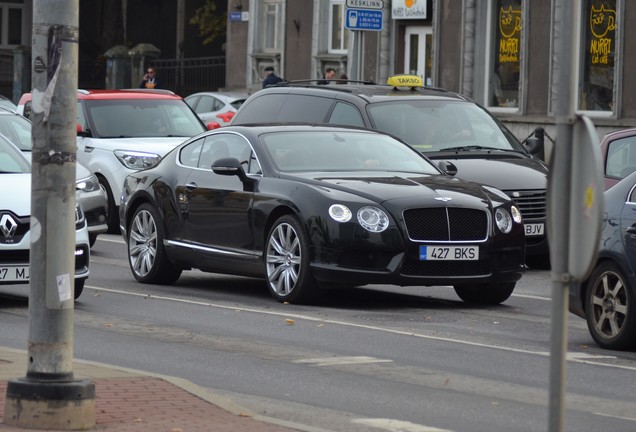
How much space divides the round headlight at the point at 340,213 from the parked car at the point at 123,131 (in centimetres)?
796

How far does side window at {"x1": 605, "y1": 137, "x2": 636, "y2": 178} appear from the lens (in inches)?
631

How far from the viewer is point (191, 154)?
15.5 meters

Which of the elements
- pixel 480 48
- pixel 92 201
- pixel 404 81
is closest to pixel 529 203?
pixel 404 81

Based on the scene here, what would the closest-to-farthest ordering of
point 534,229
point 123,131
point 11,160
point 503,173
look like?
point 11,160 → point 534,229 → point 503,173 → point 123,131

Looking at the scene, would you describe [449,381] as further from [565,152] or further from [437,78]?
[437,78]

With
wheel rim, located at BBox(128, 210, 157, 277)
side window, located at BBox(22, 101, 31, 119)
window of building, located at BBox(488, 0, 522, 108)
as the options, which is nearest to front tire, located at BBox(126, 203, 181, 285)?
wheel rim, located at BBox(128, 210, 157, 277)

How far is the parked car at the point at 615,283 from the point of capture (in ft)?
36.2

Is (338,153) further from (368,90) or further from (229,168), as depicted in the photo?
(368,90)

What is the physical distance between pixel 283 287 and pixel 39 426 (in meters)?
6.25

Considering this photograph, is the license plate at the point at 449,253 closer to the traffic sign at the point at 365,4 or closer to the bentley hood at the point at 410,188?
the bentley hood at the point at 410,188

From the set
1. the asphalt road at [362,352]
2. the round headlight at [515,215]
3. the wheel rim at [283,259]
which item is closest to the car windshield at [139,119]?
the asphalt road at [362,352]

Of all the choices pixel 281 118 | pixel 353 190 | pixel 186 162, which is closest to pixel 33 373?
pixel 353 190

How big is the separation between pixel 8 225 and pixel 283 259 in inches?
93.6

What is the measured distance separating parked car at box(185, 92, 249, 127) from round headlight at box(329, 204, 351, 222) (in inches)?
834
